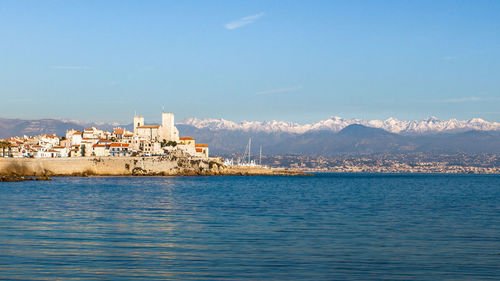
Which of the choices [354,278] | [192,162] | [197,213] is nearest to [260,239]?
[354,278]

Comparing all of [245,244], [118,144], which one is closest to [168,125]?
[118,144]

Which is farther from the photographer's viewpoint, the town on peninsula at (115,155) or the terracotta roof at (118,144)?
the terracotta roof at (118,144)

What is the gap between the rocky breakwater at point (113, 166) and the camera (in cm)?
10025

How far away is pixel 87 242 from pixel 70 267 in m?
4.61

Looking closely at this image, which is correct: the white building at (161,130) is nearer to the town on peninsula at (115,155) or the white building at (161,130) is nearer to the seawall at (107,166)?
the town on peninsula at (115,155)

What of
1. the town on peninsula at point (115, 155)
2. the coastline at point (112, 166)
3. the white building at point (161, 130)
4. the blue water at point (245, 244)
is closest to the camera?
the blue water at point (245, 244)

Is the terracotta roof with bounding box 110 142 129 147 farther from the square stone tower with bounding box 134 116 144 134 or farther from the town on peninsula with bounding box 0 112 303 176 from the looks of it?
the square stone tower with bounding box 134 116 144 134

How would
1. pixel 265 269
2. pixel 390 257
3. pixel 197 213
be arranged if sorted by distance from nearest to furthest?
pixel 265 269 < pixel 390 257 < pixel 197 213

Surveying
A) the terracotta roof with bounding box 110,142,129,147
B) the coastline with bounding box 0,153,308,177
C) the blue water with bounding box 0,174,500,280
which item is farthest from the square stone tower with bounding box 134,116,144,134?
the blue water with bounding box 0,174,500,280

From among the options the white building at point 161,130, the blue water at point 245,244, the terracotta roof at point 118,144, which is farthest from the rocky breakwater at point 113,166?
the blue water at point 245,244

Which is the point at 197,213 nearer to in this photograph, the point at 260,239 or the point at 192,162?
the point at 260,239

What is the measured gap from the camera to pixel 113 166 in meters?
110

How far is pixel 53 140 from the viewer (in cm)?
14012

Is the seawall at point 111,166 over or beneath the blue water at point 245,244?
over
